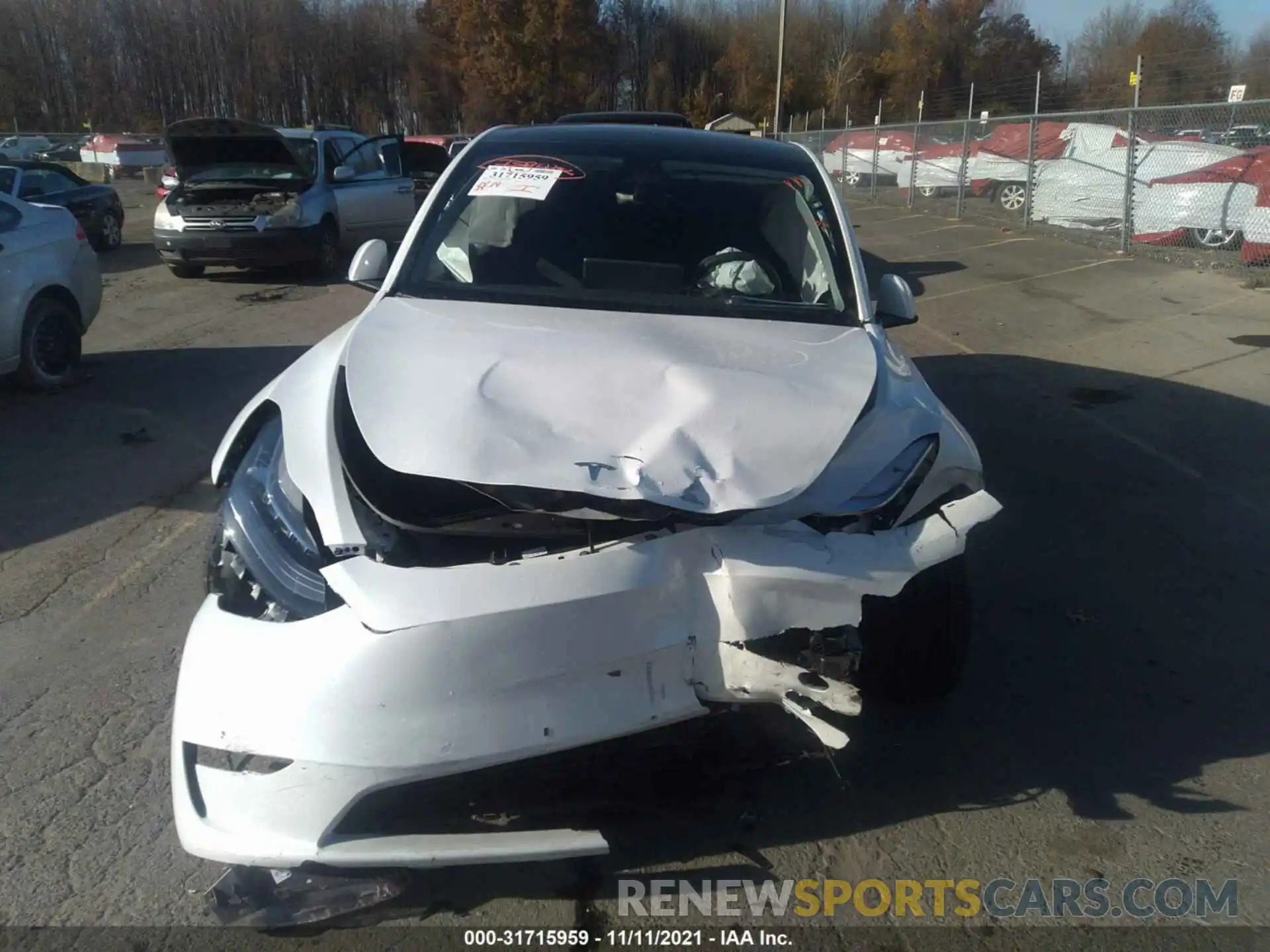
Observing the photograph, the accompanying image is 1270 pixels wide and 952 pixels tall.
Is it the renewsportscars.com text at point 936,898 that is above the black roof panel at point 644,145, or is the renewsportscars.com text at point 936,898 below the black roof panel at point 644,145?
below

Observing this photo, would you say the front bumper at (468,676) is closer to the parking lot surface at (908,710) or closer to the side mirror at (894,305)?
the parking lot surface at (908,710)

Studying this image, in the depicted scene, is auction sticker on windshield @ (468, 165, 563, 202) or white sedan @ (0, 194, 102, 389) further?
white sedan @ (0, 194, 102, 389)

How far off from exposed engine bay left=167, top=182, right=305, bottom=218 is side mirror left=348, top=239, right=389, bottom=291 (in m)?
9.51

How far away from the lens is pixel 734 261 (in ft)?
14.2


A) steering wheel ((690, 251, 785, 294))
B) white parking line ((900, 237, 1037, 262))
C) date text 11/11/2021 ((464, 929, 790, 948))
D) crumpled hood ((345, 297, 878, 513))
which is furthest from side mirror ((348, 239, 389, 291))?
white parking line ((900, 237, 1037, 262))

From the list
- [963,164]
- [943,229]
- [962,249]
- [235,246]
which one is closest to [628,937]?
[235,246]

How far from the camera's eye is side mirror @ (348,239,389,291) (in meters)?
4.22

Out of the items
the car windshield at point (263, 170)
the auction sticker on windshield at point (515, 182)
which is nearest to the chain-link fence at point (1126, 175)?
the auction sticker on windshield at point (515, 182)

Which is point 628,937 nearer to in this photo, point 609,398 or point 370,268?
point 609,398

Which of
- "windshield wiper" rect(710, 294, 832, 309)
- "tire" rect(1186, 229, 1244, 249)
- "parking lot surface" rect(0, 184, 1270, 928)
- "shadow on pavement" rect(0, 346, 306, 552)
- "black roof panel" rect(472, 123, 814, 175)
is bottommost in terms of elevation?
"shadow on pavement" rect(0, 346, 306, 552)

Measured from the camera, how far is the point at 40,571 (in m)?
4.79

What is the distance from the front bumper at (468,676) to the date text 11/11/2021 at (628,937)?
300mm

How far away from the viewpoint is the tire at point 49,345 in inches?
305

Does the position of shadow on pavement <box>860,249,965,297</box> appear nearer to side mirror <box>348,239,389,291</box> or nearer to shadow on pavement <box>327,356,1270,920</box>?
shadow on pavement <box>327,356,1270,920</box>
